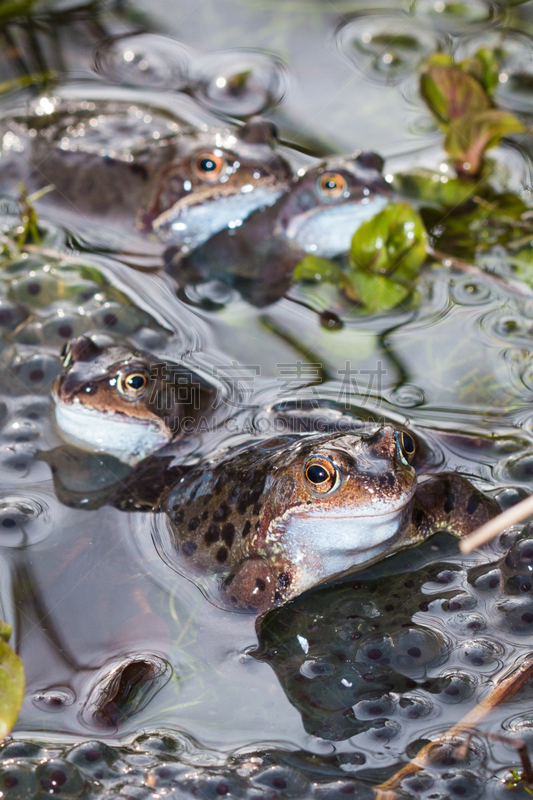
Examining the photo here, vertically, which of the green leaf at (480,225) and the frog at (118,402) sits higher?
the frog at (118,402)

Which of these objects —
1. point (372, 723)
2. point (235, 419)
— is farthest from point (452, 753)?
point (235, 419)

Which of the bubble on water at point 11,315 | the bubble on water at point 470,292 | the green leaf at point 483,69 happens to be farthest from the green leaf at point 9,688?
the green leaf at point 483,69

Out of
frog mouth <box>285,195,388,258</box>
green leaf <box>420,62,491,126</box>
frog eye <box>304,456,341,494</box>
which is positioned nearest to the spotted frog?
frog eye <box>304,456,341,494</box>

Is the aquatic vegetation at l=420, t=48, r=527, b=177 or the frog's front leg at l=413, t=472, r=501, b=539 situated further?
the aquatic vegetation at l=420, t=48, r=527, b=177

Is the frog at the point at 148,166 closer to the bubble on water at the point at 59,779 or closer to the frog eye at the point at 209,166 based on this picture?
the frog eye at the point at 209,166

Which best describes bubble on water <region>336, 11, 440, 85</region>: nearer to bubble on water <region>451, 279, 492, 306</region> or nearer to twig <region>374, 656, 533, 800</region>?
bubble on water <region>451, 279, 492, 306</region>

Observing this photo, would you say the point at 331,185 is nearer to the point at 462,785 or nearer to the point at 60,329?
the point at 60,329

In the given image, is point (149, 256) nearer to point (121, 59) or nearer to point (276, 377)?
point (276, 377)
